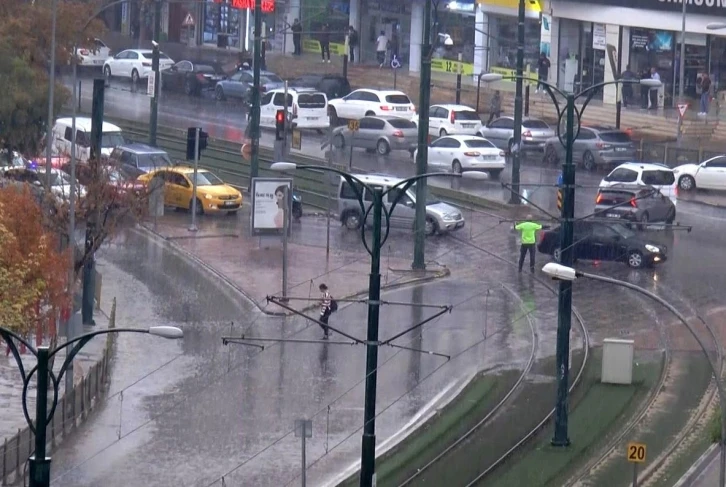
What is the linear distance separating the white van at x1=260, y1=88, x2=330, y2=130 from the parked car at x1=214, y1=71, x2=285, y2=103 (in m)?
5.51

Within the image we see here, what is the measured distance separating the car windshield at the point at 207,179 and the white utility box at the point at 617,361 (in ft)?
54.9

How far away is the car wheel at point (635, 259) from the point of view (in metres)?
34.2

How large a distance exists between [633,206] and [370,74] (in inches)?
1111

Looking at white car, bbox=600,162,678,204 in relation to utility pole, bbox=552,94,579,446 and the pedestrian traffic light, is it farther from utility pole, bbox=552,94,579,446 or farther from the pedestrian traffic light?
utility pole, bbox=552,94,579,446

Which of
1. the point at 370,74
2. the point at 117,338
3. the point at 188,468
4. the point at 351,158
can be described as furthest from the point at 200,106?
the point at 188,468

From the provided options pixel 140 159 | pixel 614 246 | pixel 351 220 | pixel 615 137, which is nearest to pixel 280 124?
pixel 351 220

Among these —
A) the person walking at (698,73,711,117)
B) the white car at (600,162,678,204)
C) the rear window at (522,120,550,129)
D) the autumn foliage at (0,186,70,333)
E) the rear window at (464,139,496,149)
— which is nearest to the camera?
the autumn foliage at (0,186,70,333)

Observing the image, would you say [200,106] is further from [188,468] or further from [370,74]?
[188,468]

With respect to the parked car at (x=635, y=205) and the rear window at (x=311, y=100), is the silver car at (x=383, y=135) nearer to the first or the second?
the rear window at (x=311, y=100)

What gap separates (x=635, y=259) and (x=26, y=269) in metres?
15.8

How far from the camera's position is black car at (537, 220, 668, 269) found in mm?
34219

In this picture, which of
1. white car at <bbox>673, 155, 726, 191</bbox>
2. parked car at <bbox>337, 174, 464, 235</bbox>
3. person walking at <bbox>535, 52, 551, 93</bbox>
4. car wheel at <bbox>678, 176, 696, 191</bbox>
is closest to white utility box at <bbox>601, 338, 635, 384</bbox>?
parked car at <bbox>337, 174, 464, 235</bbox>

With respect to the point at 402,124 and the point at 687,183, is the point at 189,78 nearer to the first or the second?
the point at 402,124

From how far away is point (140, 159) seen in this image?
140ft
